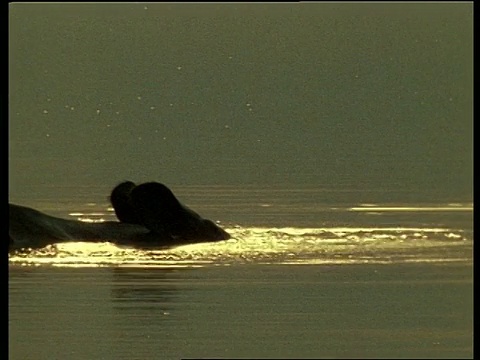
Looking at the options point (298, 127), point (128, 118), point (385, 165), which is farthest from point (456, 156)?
point (128, 118)

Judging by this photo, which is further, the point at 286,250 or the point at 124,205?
the point at 124,205

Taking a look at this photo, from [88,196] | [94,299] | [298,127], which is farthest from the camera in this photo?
[298,127]

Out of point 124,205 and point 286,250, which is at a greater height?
point 124,205

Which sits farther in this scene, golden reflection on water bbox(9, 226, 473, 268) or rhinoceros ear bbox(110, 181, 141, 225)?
rhinoceros ear bbox(110, 181, 141, 225)

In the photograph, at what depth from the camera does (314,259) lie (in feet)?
52.6

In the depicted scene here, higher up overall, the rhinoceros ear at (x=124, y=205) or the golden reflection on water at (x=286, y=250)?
the rhinoceros ear at (x=124, y=205)

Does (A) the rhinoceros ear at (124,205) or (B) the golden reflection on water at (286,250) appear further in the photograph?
(A) the rhinoceros ear at (124,205)

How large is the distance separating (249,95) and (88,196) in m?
26.4

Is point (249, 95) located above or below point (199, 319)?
above

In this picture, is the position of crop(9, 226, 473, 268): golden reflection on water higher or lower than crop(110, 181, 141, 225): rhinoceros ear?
lower

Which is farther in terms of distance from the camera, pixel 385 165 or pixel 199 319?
pixel 385 165

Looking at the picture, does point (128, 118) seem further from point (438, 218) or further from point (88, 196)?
point (438, 218)

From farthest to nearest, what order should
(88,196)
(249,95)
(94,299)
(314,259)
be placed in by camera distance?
1. (249,95)
2. (88,196)
3. (314,259)
4. (94,299)

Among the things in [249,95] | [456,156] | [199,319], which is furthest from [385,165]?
[249,95]
